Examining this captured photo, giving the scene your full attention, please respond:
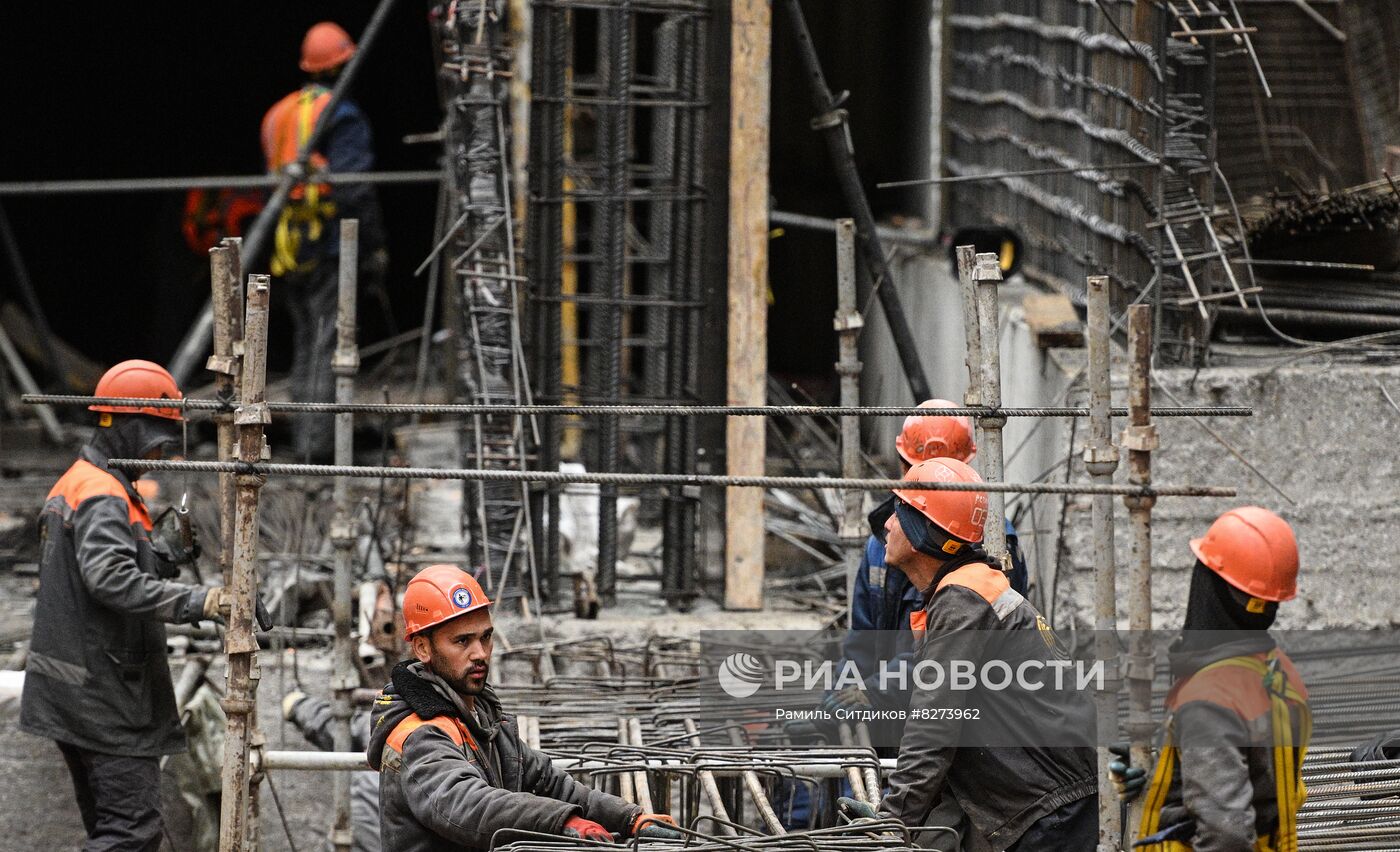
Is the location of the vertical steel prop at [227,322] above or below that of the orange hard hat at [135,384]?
above

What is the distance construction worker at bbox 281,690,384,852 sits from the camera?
697 centimetres

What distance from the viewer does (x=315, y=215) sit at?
34.8 feet

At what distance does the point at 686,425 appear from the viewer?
8516 millimetres

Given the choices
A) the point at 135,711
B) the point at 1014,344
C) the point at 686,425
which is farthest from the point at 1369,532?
the point at 135,711

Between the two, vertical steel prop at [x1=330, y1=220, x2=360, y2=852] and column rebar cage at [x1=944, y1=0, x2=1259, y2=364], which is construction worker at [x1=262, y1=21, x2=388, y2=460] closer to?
vertical steel prop at [x1=330, y1=220, x2=360, y2=852]

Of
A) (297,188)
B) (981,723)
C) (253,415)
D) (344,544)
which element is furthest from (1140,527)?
(297,188)

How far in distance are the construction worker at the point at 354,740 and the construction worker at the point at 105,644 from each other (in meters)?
0.86

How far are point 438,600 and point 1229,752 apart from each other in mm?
2185

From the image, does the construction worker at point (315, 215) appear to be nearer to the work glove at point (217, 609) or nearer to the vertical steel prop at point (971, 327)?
the work glove at point (217, 609)

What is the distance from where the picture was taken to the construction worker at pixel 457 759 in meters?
4.59

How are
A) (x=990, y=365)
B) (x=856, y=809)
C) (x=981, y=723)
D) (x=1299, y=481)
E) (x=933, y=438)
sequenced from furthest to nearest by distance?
1. (x=1299, y=481)
2. (x=933, y=438)
3. (x=990, y=365)
4. (x=856, y=809)
5. (x=981, y=723)

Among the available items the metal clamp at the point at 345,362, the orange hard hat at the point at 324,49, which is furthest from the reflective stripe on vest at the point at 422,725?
the orange hard hat at the point at 324,49

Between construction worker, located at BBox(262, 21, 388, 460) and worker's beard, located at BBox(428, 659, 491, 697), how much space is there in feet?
19.1

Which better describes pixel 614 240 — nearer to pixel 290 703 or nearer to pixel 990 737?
pixel 290 703
